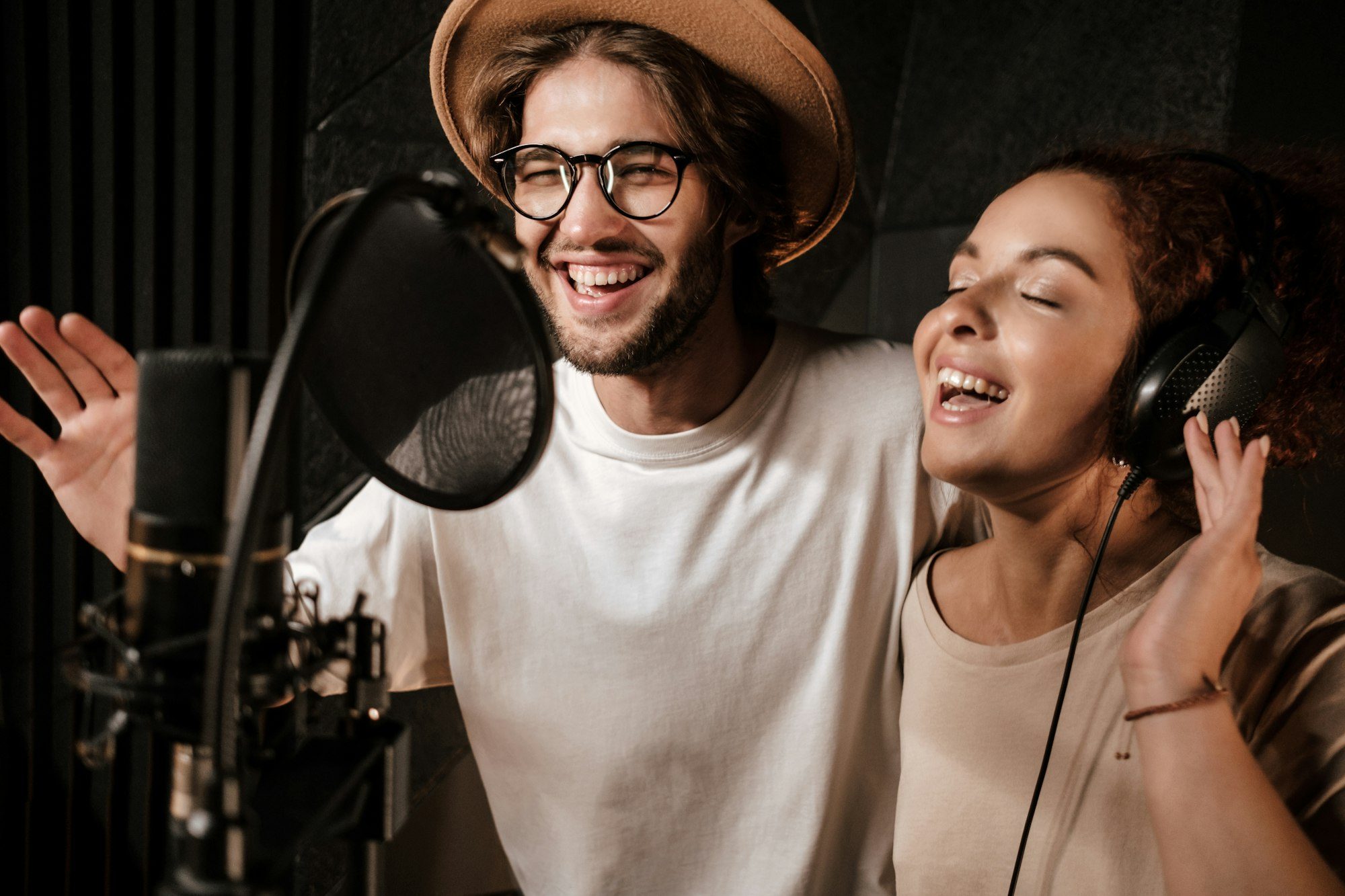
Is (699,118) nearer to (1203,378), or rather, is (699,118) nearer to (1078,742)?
(1203,378)

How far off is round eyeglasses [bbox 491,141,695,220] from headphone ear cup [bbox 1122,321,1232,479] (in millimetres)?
655

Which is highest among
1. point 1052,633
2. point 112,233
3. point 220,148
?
point 220,148

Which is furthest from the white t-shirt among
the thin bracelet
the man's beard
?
the thin bracelet

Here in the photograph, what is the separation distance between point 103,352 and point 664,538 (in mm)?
742

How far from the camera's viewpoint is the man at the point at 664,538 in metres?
1.29

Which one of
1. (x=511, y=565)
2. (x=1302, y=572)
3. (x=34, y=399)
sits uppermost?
(x=34, y=399)

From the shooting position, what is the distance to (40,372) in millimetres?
990

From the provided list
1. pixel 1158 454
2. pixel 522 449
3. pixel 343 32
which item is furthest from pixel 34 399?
pixel 1158 454

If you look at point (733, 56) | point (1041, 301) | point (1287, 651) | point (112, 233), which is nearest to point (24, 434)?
point (112, 233)

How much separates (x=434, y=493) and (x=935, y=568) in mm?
798

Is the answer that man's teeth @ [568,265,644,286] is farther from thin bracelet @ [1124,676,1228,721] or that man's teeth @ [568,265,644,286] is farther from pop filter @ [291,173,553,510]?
thin bracelet @ [1124,676,1228,721]

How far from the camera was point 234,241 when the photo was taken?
1.59 meters

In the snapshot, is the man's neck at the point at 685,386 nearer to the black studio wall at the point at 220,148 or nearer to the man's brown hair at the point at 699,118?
the man's brown hair at the point at 699,118

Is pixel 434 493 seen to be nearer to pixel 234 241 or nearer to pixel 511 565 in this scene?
pixel 511 565
